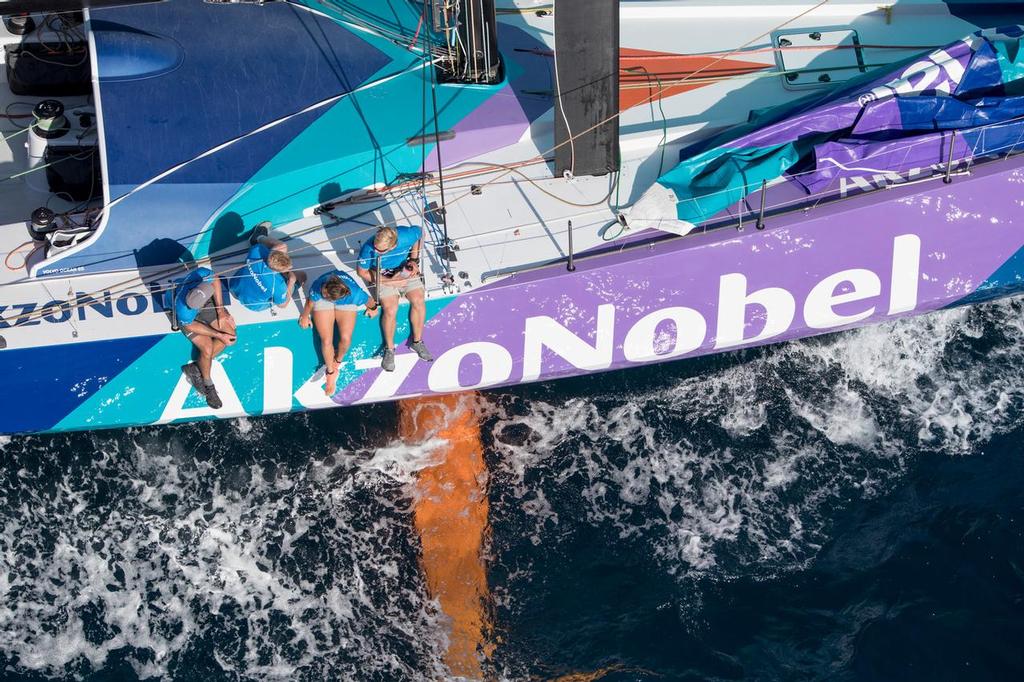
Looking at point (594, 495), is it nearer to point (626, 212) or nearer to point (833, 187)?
point (626, 212)

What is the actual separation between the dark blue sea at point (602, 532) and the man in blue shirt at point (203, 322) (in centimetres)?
104

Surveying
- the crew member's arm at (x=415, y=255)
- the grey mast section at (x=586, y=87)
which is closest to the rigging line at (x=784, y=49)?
the grey mast section at (x=586, y=87)

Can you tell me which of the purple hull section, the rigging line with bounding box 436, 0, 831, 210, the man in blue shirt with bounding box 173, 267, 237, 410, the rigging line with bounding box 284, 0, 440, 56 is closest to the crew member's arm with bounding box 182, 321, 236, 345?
the man in blue shirt with bounding box 173, 267, 237, 410

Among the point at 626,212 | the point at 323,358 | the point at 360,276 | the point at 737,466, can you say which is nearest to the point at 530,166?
the point at 626,212

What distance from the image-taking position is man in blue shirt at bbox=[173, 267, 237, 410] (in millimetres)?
6781

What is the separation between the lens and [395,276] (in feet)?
22.5

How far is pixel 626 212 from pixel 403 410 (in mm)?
2302

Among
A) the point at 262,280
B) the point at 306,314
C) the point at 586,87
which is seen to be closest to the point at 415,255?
the point at 306,314

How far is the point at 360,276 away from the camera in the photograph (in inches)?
273

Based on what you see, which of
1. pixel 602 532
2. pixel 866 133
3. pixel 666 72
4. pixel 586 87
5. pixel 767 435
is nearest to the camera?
pixel 586 87

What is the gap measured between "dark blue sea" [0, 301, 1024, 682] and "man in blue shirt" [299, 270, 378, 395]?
1087 millimetres

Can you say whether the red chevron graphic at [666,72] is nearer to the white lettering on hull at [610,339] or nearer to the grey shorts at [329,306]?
the white lettering on hull at [610,339]

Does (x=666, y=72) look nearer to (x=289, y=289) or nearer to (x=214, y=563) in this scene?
(x=289, y=289)

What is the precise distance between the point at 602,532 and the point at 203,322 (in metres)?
3.08
